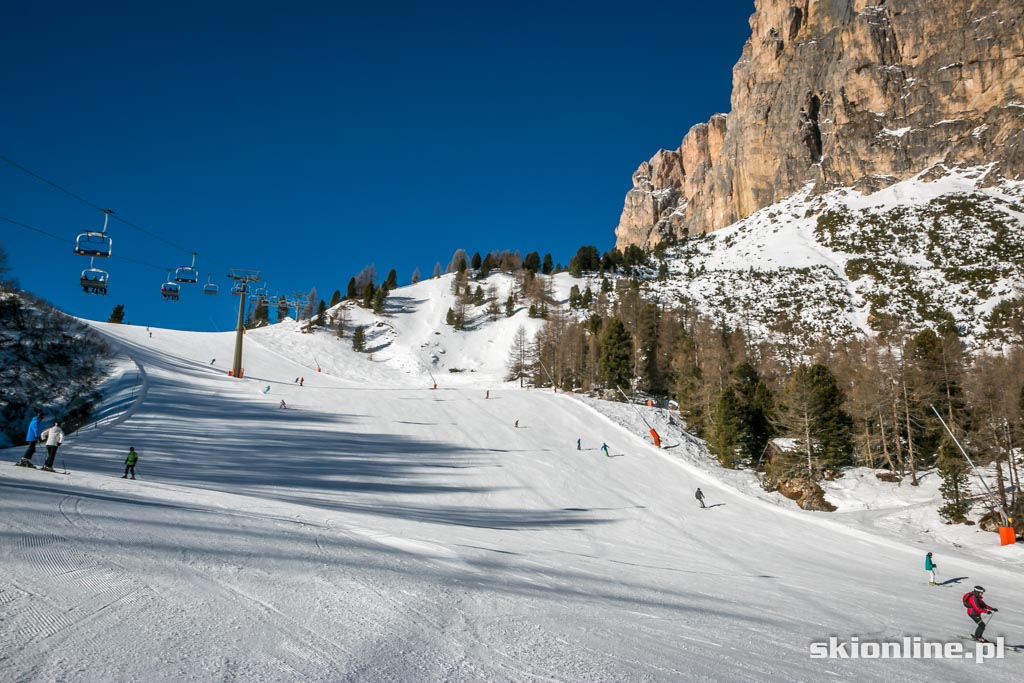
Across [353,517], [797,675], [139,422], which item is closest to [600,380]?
[139,422]

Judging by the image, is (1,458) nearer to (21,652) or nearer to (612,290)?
(21,652)

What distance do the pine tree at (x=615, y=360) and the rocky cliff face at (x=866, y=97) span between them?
11079cm

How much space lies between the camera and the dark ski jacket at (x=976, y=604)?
9.99 meters

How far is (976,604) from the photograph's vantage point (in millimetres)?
10117

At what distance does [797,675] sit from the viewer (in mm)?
6398

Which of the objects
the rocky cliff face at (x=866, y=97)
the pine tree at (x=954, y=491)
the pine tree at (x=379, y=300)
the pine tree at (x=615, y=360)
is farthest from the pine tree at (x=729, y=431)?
the rocky cliff face at (x=866, y=97)

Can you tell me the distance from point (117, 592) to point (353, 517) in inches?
327

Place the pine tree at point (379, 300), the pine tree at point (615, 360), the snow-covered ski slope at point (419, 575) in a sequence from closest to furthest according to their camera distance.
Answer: the snow-covered ski slope at point (419, 575) → the pine tree at point (615, 360) → the pine tree at point (379, 300)

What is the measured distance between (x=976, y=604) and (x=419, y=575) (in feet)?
33.9

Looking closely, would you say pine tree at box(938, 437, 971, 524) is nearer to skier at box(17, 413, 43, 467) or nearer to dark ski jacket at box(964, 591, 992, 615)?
dark ski jacket at box(964, 591, 992, 615)

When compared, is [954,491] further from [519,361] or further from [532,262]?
[532,262]

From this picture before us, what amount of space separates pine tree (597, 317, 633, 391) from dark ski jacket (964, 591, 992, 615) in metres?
50.8

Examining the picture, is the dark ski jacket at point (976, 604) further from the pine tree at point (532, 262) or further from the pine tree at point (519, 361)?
the pine tree at point (532, 262)

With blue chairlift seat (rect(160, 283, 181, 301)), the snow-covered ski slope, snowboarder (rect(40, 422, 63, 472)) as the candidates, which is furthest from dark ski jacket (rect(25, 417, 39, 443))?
blue chairlift seat (rect(160, 283, 181, 301))
